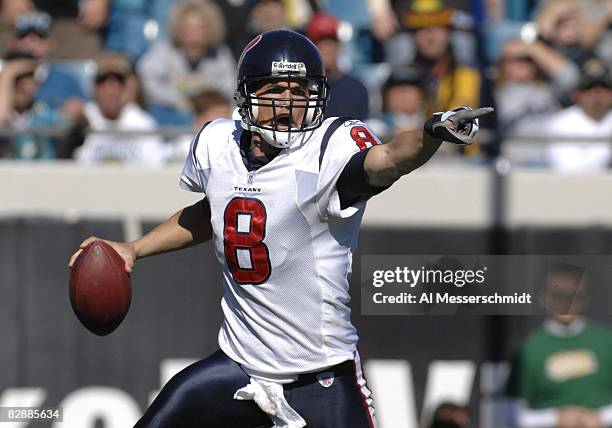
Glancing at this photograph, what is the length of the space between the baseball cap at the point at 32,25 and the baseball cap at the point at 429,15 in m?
2.53

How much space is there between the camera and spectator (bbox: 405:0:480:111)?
7.64 m

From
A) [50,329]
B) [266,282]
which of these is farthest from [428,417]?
[266,282]

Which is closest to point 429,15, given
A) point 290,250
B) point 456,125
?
point 290,250

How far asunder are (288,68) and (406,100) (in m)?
3.38

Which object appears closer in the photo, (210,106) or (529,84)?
(210,106)

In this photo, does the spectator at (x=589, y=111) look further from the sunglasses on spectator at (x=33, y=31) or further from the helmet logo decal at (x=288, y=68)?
the sunglasses on spectator at (x=33, y=31)

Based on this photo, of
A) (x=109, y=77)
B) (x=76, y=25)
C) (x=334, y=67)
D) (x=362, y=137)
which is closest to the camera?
(x=362, y=137)

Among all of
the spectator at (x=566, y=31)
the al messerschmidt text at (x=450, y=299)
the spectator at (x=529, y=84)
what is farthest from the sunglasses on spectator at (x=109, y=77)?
the spectator at (x=566, y=31)

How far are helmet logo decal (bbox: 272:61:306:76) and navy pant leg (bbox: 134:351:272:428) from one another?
1112 mm

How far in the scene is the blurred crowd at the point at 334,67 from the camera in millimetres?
6969

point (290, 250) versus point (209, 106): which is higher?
point (209, 106)

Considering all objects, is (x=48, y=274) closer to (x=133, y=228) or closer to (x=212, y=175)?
(x=133, y=228)

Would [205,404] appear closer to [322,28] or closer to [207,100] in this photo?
[207,100]

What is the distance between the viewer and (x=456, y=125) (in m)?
3.58
